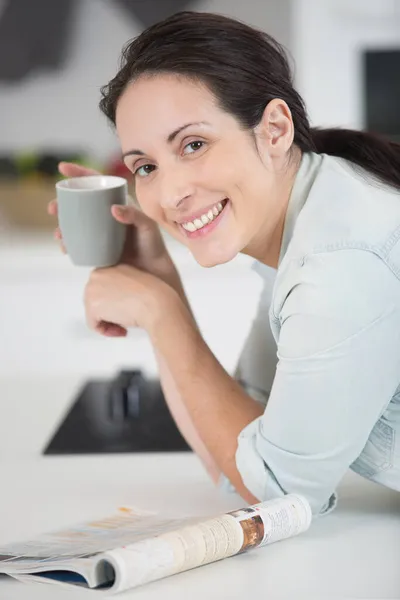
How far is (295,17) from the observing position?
352cm

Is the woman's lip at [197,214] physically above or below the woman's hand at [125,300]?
above

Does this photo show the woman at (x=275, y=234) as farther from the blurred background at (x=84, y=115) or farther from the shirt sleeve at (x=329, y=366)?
the blurred background at (x=84, y=115)

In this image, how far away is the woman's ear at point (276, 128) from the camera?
1.21 m

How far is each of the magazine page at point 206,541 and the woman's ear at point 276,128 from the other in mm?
428

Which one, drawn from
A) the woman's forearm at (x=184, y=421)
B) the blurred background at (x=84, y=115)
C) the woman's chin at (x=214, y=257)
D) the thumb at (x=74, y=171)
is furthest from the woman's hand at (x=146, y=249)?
the blurred background at (x=84, y=115)

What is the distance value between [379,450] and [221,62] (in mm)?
500

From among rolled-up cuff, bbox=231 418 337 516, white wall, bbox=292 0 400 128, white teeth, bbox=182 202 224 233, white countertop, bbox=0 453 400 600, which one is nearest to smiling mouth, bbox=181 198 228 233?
white teeth, bbox=182 202 224 233

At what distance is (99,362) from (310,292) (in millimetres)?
2423

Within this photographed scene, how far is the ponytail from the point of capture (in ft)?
4.20

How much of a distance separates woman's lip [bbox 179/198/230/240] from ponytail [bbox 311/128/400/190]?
0.64 feet

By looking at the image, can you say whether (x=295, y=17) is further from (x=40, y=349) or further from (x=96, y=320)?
(x=96, y=320)

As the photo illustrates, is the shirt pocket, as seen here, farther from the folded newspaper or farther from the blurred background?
the blurred background

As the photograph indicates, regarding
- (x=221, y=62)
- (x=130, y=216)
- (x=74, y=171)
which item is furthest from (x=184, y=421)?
(x=221, y=62)

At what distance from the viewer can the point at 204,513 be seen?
4.01 feet
